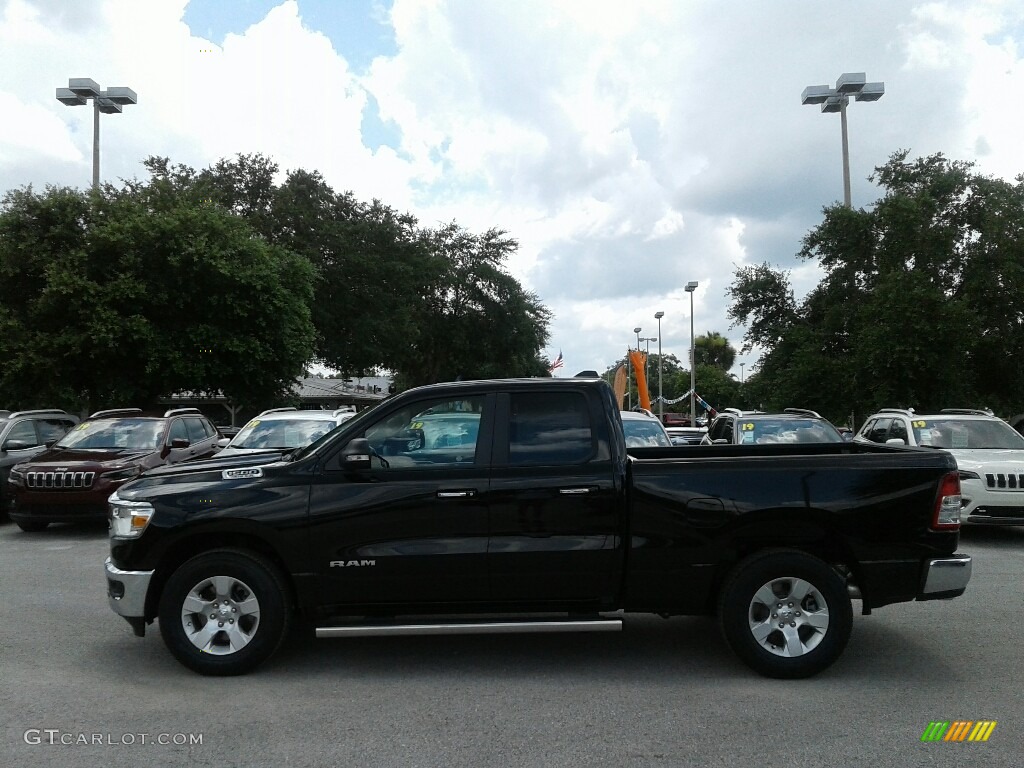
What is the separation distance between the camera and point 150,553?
5.66m

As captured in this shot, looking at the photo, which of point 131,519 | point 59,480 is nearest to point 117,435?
point 59,480

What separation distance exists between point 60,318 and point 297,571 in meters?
19.3

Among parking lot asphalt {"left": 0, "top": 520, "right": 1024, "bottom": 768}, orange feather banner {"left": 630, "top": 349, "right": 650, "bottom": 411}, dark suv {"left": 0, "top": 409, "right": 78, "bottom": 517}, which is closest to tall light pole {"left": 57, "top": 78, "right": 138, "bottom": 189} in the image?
dark suv {"left": 0, "top": 409, "right": 78, "bottom": 517}

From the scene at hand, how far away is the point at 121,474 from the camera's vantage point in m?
12.3

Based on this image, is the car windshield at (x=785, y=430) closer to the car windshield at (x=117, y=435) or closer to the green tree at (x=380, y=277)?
the car windshield at (x=117, y=435)

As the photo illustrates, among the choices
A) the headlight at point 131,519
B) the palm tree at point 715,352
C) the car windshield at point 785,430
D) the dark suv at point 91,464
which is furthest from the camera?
the palm tree at point 715,352

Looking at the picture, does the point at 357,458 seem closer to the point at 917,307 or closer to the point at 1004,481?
the point at 1004,481

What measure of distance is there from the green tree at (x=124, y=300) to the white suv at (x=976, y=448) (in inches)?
644

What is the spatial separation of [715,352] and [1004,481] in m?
77.3

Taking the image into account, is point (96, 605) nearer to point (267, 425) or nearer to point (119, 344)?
point (267, 425)

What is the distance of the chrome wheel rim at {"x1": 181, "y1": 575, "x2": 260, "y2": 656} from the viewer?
560 cm

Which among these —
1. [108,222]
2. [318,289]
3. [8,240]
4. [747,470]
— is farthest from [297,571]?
[318,289]

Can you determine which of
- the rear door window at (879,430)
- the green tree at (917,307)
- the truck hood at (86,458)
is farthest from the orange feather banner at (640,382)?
the truck hood at (86,458)

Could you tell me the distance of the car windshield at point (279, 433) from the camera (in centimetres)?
1302
